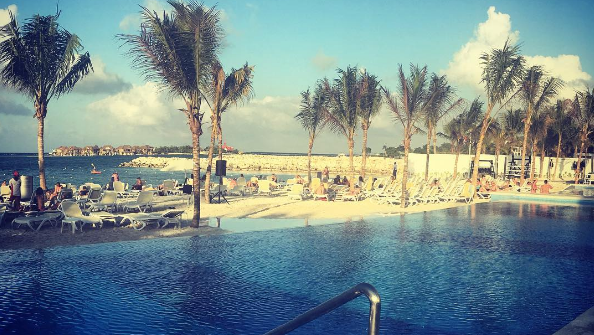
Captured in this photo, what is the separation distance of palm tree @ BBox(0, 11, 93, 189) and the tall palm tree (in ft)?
42.2

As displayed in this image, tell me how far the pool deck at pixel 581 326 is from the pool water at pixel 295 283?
0.27m

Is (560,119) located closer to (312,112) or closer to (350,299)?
(312,112)

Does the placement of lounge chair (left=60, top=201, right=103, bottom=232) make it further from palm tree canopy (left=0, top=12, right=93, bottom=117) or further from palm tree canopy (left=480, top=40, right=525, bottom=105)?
palm tree canopy (left=480, top=40, right=525, bottom=105)

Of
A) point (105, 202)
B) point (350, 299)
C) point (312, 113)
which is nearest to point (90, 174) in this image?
point (312, 113)

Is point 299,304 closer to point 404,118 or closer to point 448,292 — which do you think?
point 448,292

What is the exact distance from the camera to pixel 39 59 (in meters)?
14.6

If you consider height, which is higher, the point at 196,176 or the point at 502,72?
the point at 502,72

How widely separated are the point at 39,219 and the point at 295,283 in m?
7.56

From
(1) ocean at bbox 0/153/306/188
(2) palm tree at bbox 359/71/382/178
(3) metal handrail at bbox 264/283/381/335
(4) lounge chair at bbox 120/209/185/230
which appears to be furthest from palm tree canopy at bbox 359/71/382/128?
(3) metal handrail at bbox 264/283/381/335

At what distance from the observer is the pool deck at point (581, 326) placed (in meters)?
4.75

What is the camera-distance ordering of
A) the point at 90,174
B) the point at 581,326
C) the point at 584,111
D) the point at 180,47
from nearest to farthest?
1. the point at 581,326
2. the point at 180,47
3. the point at 584,111
4. the point at 90,174

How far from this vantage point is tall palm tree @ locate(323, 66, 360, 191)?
2348 cm

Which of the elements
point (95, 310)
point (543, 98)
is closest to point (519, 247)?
point (95, 310)

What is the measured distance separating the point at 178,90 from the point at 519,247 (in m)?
9.05
